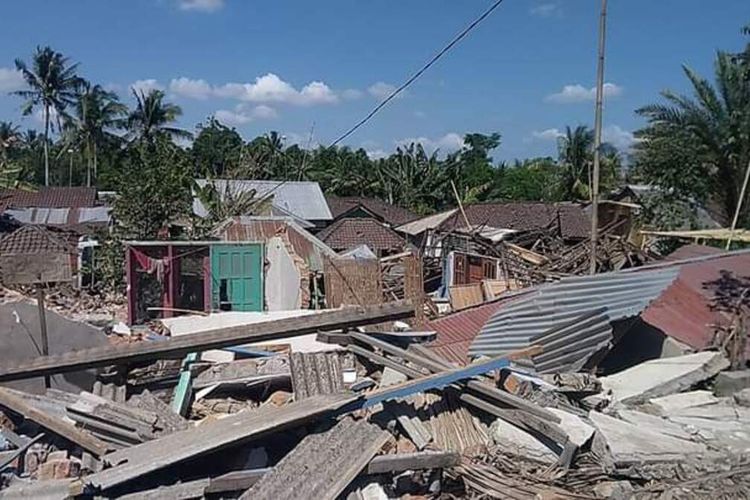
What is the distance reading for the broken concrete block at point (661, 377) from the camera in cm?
718

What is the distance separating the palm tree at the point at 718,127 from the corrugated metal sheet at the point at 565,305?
11.1 metres

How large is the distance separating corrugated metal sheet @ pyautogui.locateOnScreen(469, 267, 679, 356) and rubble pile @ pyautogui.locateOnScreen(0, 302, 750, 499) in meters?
0.83

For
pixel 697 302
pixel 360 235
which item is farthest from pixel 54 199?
pixel 697 302

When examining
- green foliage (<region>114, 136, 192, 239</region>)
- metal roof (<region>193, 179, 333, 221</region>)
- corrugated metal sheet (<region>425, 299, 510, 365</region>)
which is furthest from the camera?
metal roof (<region>193, 179, 333, 221</region>)

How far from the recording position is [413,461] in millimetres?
5020

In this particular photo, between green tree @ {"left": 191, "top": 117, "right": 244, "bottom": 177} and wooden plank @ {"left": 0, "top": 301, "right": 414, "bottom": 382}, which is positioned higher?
green tree @ {"left": 191, "top": 117, "right": 244, "bottom": 177}

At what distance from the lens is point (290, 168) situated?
139 ft

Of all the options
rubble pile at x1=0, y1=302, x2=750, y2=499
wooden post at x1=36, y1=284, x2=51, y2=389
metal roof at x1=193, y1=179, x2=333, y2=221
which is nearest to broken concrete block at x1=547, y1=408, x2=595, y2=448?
rubble pile at x1=0, y1=302, x2=750, y2=499

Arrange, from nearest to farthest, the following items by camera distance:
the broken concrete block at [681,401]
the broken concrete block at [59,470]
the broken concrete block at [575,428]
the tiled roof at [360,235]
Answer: the broken concrete block at [59,470] → the broken concrete block at [575,428] → the broken concrete block at [681,401] → the tiled roof at [360,235]

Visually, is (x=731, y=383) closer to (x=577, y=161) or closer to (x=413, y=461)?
(x=413, y=461)

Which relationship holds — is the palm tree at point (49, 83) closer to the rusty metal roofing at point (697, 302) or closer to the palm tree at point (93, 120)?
the palm tree at point (93, 120)

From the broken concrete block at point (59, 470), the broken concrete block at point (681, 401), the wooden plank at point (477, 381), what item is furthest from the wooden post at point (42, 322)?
the broken concrete block at point (681, 401)

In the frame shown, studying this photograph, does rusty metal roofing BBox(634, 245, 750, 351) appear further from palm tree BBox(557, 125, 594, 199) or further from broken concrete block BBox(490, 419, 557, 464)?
palm tree BBox(557, 125, 594, 199)

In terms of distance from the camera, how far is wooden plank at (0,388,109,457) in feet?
16.7
